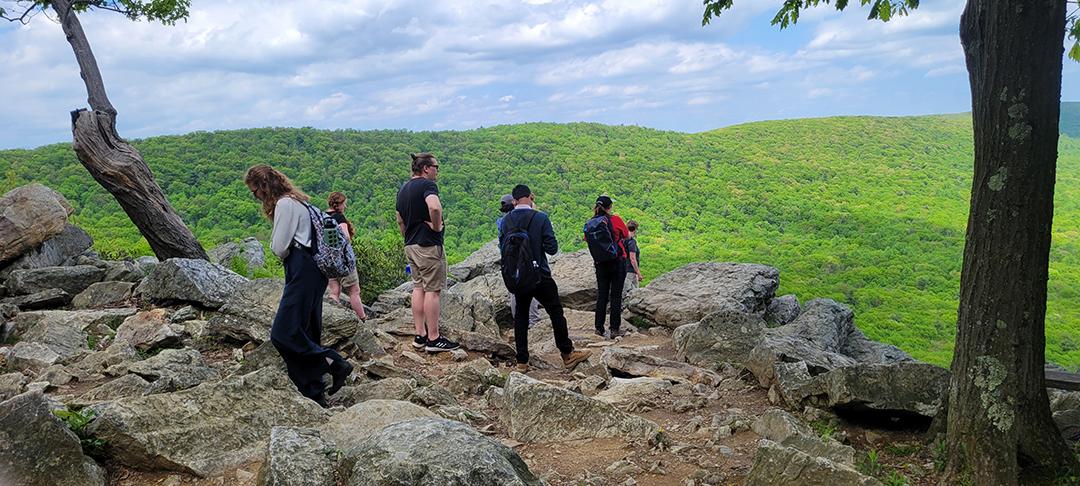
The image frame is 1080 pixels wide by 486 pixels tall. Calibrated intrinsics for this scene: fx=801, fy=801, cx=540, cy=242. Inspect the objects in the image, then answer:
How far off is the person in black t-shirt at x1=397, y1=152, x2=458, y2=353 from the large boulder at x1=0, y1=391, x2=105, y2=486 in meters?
4.03

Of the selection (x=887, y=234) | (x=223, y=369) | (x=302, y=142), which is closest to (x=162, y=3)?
(x=223, y=369)

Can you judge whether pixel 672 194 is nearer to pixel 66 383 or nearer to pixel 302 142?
pixel 302 142

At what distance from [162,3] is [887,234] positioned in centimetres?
4559

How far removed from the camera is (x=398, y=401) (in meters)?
5.53

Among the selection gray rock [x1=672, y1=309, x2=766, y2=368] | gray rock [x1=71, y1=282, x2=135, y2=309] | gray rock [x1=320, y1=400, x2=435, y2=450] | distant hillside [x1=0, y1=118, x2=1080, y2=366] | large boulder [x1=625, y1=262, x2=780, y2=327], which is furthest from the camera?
distant hillside [x1=0, y1=118, x2=1080, y2=366]

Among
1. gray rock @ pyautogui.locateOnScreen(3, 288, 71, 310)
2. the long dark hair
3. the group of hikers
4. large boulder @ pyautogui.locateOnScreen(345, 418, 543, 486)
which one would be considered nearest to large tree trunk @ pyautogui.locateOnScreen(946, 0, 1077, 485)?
large boulder @ pyautogui.locateOnScreen(345, 418, 543, 486)

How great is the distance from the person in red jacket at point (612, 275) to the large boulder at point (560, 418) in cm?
464

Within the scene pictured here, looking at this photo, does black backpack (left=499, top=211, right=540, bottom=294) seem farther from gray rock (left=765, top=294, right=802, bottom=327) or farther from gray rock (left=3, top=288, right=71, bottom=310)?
gray rock (left=765, top=294, right=802, bottom=327)

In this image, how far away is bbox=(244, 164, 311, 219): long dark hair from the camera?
5.73m

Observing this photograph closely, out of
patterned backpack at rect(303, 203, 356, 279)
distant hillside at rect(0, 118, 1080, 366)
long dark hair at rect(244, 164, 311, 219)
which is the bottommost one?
distant hillside at rect(0, 118, 1080, 366)

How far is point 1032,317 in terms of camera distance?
4.59 meters

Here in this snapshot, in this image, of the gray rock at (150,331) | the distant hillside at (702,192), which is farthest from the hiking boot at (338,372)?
the distant hillside at (702,192)

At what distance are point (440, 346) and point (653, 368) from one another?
231 centimetres

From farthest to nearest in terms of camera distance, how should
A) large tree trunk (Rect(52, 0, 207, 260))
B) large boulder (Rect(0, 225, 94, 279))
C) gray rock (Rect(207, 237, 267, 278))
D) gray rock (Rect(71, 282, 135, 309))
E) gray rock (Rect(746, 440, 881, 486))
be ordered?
gray rock (Rect(207, 237, 267, 278)), large tree trunk (Rect(52, 0, 207, 260)), large boulder (Rect(0, 225, 94, 279)), gray rock (Rect(71, 282, 135, 309)), gray rock (Rect(746, 440, 881, 486))
